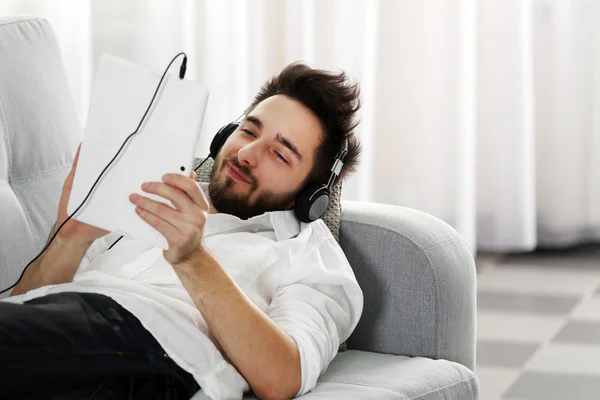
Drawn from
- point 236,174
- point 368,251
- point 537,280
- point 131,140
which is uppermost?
point 131,140

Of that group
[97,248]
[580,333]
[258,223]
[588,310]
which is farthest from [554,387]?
[97,248]

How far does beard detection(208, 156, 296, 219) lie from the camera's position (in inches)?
66.3

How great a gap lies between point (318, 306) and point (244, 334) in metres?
0.16

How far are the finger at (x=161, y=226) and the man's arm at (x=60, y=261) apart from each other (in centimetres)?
29

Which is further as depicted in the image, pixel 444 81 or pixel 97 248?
pixel 444 81

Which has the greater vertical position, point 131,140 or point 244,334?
point 131,140

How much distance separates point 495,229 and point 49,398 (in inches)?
97.6

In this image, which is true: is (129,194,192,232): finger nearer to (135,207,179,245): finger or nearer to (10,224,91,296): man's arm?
(135,207,179,245): finger

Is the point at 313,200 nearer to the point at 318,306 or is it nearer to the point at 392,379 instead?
the point at 318,306

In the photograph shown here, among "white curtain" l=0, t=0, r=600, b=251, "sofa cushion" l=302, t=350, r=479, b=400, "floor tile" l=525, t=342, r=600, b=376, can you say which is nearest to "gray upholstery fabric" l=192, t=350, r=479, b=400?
"sofa cushion" l=302, t=350, r=479, b=400

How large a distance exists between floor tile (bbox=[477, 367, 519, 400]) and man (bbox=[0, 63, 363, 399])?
0.79 metres

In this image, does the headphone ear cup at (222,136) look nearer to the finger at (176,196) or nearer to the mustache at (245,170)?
the mustache at (245,170)

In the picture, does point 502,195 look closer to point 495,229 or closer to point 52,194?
point 495,229

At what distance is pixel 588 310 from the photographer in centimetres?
297
